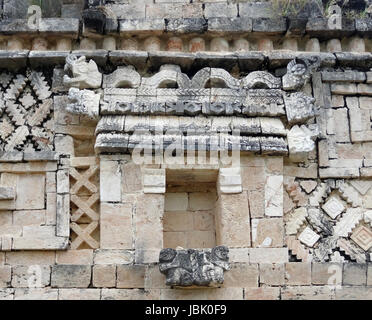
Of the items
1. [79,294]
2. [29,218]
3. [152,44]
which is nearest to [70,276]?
[79,294]

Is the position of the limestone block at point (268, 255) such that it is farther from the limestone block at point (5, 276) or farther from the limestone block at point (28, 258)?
the limestone block at point (5, 276)

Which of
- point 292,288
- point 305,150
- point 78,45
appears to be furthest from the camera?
point 78,45

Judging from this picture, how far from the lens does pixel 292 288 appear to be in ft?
29.5

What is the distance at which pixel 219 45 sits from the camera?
10.3 meters

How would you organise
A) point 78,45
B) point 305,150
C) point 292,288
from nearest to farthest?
point 292,288
point 305,150
point 78,45

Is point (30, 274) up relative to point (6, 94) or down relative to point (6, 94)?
down

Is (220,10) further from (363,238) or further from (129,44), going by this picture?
(363,238)

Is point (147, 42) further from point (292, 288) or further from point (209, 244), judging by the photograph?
point (292, 288)

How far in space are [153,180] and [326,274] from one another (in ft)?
6.64

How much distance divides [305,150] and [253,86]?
94 centimetres

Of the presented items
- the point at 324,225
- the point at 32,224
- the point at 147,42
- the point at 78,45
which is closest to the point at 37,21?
the point at 78,45

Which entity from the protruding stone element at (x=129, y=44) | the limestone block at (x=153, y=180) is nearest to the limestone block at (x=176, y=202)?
the limestone block at (x=153, y=180)

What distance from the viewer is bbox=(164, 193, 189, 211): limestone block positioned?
9.94 m

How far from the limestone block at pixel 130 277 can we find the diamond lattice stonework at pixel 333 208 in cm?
215
